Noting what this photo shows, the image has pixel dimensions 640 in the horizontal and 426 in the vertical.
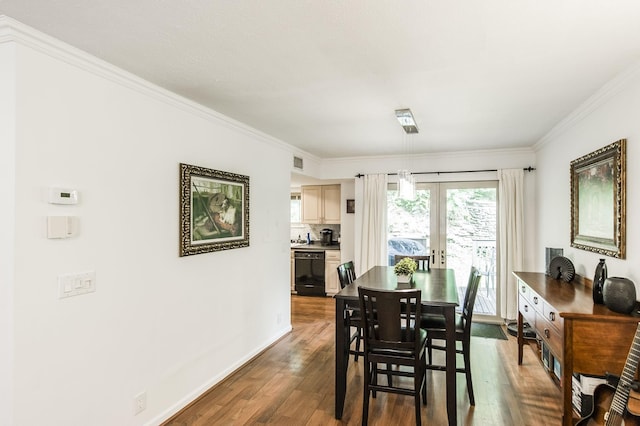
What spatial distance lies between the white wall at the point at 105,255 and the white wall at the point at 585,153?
3105mm

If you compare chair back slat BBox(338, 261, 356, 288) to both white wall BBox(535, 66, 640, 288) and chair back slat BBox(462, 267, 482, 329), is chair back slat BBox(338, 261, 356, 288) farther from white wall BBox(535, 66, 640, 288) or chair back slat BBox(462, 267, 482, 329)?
white wall BBox(535, 66, 640, 288)

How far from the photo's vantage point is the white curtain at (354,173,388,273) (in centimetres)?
566

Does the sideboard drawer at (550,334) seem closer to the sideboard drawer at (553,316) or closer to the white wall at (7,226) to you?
the sideboard drawer at (553,316)

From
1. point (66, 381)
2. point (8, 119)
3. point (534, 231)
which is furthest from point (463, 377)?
point (8, 119)

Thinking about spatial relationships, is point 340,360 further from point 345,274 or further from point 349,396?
point 345,274

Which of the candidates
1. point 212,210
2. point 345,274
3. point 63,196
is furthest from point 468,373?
point 63,196

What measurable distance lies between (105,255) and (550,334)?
9.91 feet

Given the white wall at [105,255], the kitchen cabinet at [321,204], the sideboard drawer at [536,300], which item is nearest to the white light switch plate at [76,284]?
the white wall at [105,255]

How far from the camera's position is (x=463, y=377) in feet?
11.3

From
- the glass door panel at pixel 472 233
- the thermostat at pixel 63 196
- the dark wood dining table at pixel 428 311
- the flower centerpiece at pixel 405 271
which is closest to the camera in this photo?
the thermostat at pixel 63 196

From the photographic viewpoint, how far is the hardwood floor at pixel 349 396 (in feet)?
8.90

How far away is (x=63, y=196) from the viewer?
1.98m

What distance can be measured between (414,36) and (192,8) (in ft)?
3.56

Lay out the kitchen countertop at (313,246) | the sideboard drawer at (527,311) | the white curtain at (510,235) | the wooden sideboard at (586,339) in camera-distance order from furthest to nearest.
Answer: the kitchen countertop at (313,246) < the white curtain at (510,235) < the sideboard drawer at (527,311) < the wooden sideboard at (586,339)
